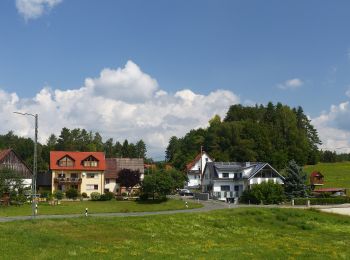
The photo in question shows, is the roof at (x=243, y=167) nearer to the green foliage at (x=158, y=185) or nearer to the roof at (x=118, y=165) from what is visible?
the green foliage at (x=158, y=185)

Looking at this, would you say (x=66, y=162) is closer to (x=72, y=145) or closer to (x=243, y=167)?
Result: (x=243, y=167)

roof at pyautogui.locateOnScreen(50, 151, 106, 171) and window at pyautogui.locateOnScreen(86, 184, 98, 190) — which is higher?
roof at pyautogui.locateOnScreen(50, 151, 106, 171)

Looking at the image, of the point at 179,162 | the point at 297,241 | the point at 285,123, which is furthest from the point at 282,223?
the point at 179,162

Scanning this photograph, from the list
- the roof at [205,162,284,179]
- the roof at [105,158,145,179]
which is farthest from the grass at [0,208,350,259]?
the roof at [105,158,145,179]

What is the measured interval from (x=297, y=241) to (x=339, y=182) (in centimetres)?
6865

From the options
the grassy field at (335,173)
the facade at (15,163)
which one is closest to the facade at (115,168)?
the facade at (15,163)

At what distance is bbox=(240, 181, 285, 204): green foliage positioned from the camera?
72188 millimetres

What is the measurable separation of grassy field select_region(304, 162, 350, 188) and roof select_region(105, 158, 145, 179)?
1534 inches

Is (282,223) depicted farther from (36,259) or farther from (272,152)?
(272,152)

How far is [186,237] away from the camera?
35.2 m

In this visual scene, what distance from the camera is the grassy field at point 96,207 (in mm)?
55156

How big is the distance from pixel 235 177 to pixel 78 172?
29.5 m

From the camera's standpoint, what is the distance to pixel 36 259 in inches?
899

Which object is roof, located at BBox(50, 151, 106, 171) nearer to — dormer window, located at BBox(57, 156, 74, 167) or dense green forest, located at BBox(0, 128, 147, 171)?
dormer window, located at BBox(57, 156, 74, 167)
